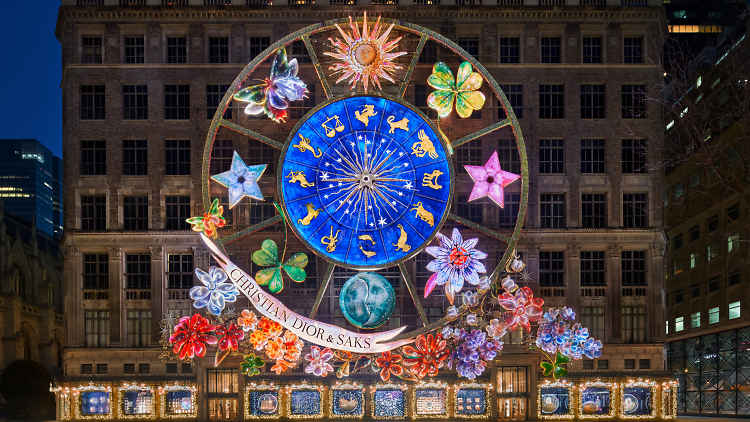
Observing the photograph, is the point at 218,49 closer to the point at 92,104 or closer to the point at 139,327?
the point at 92,104

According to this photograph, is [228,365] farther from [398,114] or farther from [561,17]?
[561,17]

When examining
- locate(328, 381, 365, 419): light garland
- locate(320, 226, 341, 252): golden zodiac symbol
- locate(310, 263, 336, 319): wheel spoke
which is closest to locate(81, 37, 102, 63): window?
locate(320, 226, 341, 252): golden zodiac symbol

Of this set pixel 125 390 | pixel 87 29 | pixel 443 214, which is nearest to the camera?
pixel 443 214

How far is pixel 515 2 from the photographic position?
53.7m

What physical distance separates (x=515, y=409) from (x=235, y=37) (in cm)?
3551

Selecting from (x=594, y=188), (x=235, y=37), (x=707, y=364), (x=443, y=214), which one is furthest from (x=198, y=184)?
(x=707, y=364)

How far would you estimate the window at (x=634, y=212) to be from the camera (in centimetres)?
5259

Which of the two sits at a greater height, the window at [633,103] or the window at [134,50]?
the window at [134,50]

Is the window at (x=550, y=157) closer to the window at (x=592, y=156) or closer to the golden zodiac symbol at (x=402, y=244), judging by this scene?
the window at (x=592, y=156)

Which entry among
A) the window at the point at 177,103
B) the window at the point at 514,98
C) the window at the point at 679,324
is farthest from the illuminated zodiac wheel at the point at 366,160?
the window at the point at 679,324

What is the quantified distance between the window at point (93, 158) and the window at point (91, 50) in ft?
21.9

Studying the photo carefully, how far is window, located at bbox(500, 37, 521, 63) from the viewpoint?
53.8 metres

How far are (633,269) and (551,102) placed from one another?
1434 cm

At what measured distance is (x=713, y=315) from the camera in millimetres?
65625
